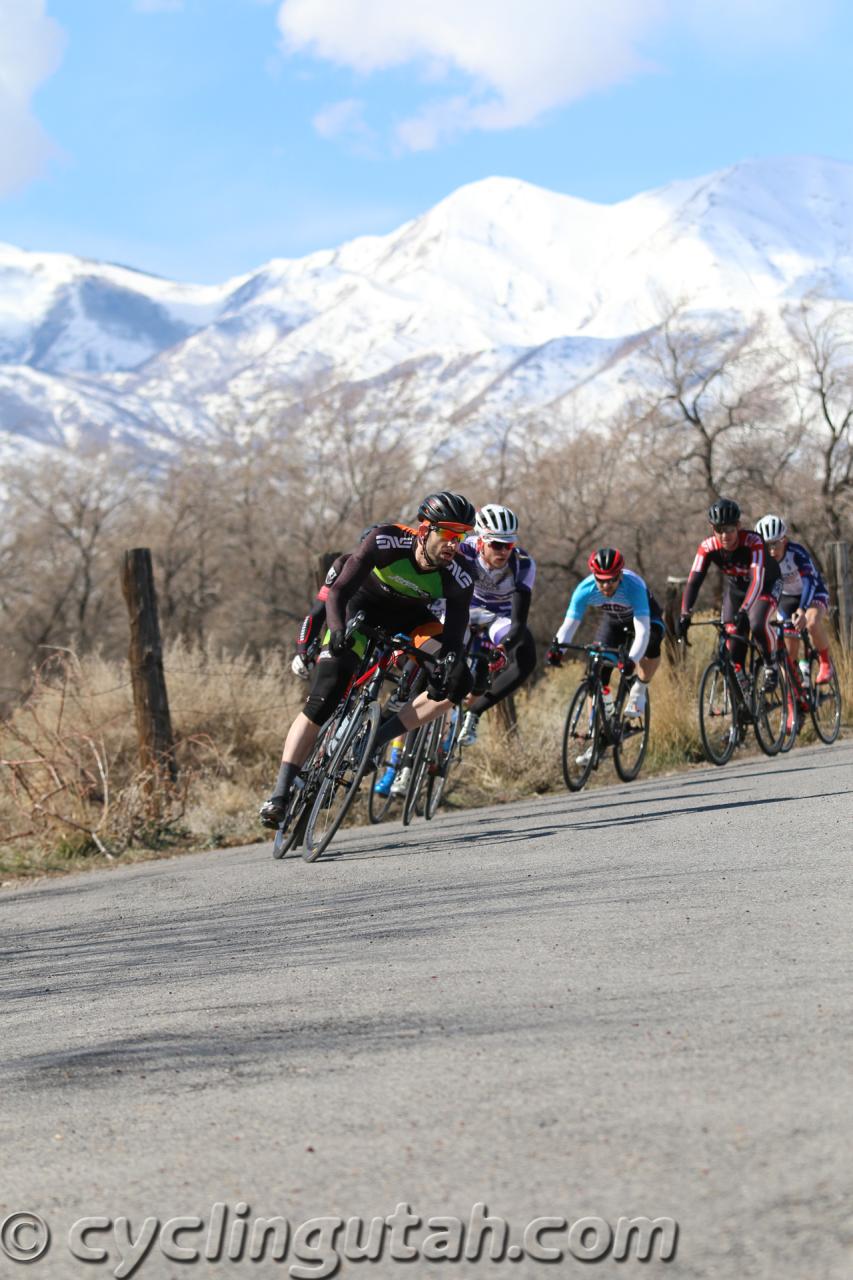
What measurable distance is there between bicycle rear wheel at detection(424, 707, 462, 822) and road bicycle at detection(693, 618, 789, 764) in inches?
107

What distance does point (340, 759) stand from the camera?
355 inches

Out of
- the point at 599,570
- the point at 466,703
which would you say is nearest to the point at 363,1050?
the point at 466,703

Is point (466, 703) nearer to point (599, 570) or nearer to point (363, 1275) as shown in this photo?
point (599, 570)

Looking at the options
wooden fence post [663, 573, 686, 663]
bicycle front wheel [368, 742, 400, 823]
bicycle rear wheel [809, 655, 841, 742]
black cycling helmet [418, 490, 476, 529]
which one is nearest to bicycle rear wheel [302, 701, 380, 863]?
black cycling helmet [418, 490, 476, 529]

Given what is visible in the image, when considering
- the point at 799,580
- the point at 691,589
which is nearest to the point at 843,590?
the point at 799,580

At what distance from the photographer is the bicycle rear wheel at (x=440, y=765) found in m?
11.2

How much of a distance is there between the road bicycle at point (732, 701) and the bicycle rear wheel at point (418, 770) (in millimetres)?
3053

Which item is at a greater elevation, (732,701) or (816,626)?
(816,626)

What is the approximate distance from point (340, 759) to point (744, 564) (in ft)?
18.4

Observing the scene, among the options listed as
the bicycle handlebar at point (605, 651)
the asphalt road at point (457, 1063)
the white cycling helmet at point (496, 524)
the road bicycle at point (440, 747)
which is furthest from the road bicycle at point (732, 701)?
the asphalt road at point (457, 1063)

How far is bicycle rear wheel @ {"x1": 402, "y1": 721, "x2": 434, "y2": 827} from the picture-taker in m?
10.7

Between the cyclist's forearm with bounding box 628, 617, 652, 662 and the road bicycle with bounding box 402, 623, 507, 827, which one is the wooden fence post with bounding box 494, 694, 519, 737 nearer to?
the cyclist's forearm with bounding box 628, 617, 652, 662

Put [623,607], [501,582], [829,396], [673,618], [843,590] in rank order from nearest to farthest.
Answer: [501,582] < [623,607] < [673,618] < [843,590] < [829,396]

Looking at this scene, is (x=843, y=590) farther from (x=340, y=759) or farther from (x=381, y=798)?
(x=340, y=759)
